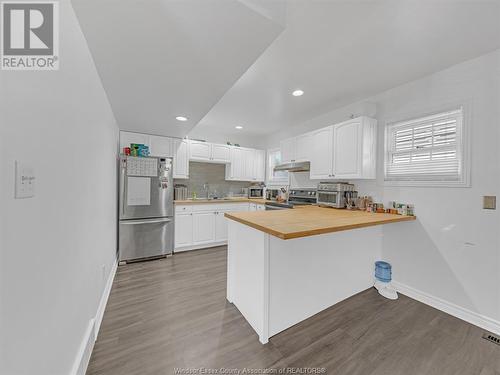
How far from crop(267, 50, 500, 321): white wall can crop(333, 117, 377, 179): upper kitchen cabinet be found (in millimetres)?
320

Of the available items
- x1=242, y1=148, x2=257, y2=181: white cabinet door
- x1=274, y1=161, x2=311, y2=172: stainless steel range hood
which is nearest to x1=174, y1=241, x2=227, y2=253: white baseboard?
x1=242, y1=148, x2=257, y2=181: white cabinet door

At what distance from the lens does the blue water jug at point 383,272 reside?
230 cm

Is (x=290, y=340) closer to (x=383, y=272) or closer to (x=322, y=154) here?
(x=383, y=272)

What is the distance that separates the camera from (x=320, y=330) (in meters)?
1.70

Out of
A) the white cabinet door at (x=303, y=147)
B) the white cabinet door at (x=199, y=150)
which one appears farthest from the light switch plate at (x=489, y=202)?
the white cabinet door at (x=199, y=150)

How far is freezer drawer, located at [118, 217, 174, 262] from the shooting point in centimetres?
308

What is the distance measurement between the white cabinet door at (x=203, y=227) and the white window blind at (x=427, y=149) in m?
3.00

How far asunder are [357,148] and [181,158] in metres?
3.12

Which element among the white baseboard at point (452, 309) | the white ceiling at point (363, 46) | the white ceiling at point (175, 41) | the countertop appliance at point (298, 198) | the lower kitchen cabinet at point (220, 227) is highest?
the white ceiling at point (363, 46)

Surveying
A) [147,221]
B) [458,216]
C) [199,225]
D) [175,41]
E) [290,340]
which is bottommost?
[290,340]

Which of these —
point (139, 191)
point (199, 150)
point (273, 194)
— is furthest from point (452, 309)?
point (199, 150)
